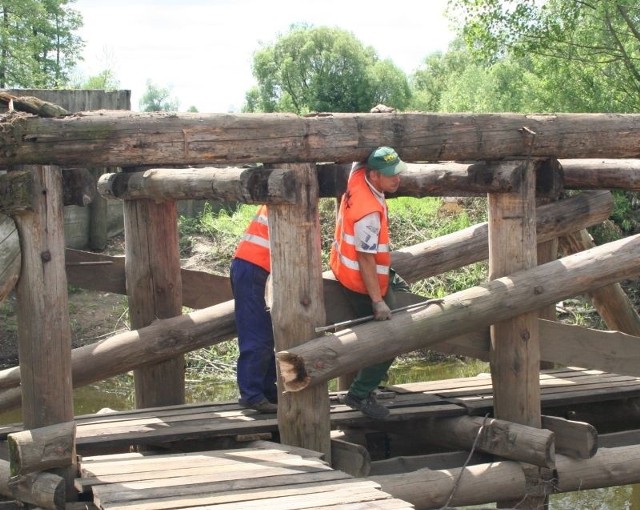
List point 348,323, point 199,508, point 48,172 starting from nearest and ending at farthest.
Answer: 1. point 199,508
2. point 48,172
3. point 348,323

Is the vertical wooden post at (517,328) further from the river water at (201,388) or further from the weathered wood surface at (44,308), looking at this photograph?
the river water at (201,388)

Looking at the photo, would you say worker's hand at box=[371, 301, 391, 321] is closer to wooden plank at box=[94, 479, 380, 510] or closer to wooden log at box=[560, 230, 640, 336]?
wooden plank at box=[94, 479, 380, 510]

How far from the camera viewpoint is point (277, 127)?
21.9ft

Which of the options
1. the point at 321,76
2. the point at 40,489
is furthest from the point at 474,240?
the point at 321,76

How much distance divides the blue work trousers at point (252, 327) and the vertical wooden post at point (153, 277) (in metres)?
0.91

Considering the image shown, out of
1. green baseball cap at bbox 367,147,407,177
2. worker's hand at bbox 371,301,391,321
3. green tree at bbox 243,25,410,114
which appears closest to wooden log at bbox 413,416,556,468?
worker's hand at bbox 371,301,391,321

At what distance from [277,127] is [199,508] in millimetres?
2192

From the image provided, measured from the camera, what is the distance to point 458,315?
23.9 feet

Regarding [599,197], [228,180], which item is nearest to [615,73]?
A: [599,197]

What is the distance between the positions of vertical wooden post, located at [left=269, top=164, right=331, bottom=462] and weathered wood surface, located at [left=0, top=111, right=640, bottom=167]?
23cm

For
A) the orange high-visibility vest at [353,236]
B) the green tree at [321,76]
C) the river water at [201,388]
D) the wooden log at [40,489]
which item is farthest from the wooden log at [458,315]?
the green tree at [321,76]

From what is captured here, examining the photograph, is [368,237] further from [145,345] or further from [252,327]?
[145,345]

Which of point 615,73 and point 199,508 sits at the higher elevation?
point 615,73

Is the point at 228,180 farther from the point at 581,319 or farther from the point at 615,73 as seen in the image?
the point at 615,73
